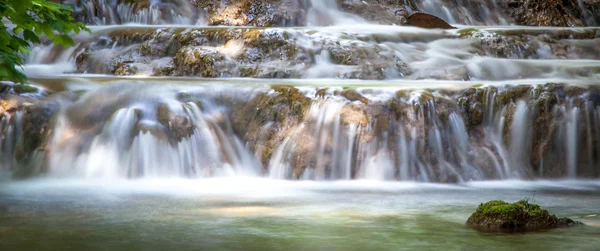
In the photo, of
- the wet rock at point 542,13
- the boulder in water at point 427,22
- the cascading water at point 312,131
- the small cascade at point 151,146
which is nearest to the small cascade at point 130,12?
the boulder in water at point 427,22

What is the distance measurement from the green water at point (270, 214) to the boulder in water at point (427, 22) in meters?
5.89

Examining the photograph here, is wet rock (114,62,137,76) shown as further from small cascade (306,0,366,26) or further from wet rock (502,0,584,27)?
wet rock (502,0,584,27)

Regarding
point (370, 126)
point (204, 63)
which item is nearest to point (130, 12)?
point (204, 63)

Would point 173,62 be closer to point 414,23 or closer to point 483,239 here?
point 414,23

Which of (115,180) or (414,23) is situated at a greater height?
(414,23)

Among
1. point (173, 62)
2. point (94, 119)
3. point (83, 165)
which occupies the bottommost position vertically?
point (83, 165)

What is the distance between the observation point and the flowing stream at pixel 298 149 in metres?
5.27

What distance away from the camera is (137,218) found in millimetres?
5734

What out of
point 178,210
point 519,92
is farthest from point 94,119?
point 519,92

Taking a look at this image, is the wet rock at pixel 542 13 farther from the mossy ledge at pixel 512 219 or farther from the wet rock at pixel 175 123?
the mossy ledge at pixel 512 219

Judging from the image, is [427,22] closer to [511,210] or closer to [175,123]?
[175,123]

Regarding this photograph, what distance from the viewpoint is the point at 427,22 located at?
1400 cm

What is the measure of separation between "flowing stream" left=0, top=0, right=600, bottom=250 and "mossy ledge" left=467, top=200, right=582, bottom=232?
0.43 ft

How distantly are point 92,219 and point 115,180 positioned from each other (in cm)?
251
